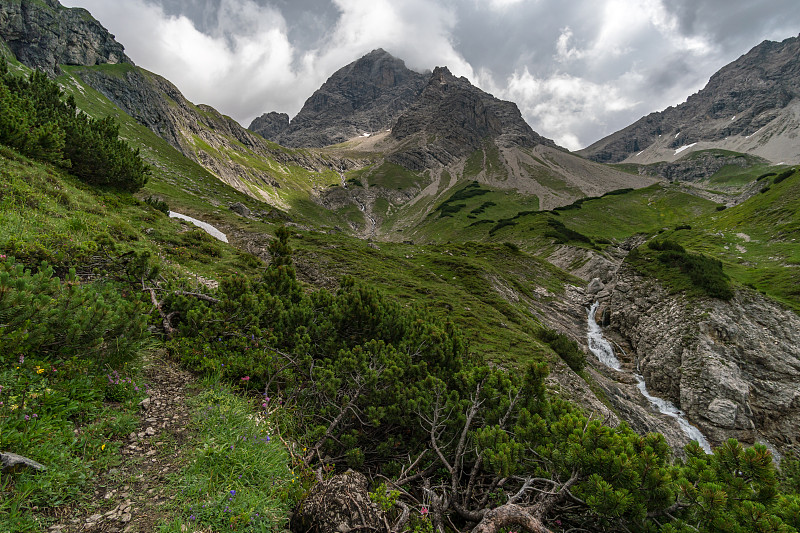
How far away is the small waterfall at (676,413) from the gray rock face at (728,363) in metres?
0.40

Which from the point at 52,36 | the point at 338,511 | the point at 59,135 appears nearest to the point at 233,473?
the point at 338,511

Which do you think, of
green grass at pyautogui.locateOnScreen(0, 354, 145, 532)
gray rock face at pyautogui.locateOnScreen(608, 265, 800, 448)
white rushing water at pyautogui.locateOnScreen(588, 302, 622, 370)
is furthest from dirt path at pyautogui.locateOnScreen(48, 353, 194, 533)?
white rushing water at pyautogui.locateOnScreen(588, 302, 622, 370)

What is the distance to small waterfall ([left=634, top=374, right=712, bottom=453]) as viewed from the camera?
20.2m

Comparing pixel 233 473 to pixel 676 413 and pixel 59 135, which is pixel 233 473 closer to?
pixel 59 135

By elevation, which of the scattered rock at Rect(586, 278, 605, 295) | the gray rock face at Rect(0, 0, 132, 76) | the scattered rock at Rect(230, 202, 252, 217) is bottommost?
the scattered rock at Rect(230, 202, 252, 217)

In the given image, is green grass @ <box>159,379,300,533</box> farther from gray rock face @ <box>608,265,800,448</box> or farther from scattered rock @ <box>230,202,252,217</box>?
scattered rock @ <box>230,202,252,217</box>

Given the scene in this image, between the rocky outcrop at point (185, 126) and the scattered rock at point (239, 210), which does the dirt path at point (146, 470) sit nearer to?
the scattered rock at point (239, 210)

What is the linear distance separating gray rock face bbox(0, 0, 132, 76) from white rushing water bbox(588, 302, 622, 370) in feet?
380

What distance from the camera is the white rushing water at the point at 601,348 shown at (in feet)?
97.8

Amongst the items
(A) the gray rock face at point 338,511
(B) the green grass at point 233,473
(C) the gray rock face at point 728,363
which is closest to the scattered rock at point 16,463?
(B) the green grass at point 233,473

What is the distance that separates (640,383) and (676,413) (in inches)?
152

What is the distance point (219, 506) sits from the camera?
4.14m

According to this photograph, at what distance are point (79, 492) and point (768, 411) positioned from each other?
33270 mm

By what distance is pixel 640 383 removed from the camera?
25.9 m
